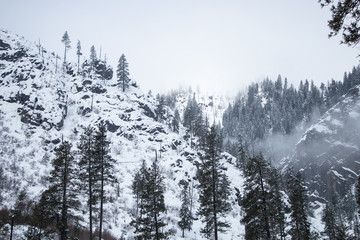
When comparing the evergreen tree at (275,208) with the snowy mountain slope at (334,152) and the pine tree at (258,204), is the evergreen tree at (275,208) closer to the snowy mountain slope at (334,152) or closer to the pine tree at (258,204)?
the pine tree at (258,204)

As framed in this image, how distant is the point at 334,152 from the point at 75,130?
11891cm

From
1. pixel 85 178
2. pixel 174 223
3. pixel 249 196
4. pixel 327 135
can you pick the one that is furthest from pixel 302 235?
pixel 327 135

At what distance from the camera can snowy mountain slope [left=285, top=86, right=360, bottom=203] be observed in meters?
112

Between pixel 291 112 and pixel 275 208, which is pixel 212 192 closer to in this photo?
pixel 275 208

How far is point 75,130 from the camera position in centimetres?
7631

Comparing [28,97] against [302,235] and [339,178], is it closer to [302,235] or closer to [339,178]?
[302,235]

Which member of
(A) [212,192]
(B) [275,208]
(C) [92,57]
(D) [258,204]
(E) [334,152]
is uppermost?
(C) [92,57]

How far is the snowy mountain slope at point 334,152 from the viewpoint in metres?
112

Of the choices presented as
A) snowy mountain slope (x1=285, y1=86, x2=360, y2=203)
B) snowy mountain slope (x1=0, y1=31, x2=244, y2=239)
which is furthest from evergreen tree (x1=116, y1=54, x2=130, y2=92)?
snowy mountain slope (x1=285, y1=86, x2=360, y2=203)

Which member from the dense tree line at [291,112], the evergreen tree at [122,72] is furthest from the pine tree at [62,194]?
the dense tree line at [291,112]

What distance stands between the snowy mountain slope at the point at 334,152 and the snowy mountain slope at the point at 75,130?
190ft

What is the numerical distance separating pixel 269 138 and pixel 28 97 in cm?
15728

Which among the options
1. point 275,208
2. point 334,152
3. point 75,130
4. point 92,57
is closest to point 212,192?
point 275,208

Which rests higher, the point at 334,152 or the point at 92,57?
the point at 92,57
